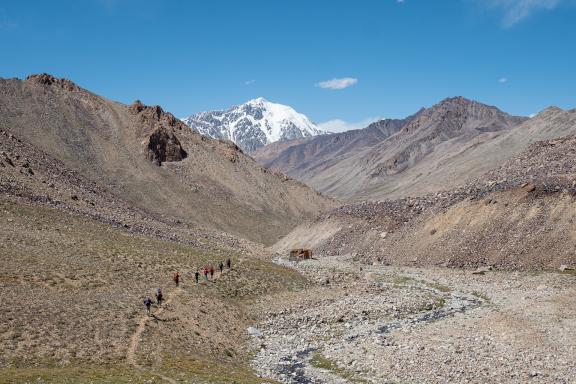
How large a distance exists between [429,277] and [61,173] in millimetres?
79765

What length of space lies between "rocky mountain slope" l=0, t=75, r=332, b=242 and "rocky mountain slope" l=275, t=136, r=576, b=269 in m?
44.1

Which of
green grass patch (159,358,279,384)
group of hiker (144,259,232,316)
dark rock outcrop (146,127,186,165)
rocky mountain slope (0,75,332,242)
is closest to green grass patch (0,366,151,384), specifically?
green grass patch (159,358,279,384)

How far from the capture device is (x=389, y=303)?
5447 cm

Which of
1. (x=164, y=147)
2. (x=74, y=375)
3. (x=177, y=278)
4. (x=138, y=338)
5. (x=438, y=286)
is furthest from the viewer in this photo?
(x=164, y=147)

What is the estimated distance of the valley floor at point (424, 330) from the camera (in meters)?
33.4

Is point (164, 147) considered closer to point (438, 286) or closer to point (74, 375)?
point (438, 286)

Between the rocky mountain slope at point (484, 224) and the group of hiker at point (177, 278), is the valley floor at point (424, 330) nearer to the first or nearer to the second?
the rocky mountain slope at point (484, 224)

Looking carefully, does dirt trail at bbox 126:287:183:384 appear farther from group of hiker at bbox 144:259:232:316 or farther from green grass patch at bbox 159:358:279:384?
green grass patch at bbox 159:358:279:384

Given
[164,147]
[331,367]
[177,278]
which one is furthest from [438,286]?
[164,147]

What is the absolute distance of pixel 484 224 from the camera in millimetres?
77688

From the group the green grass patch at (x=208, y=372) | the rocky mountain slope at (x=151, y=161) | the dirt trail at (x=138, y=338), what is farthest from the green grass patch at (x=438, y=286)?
the rocky mountain slope at (x=151, y=161)

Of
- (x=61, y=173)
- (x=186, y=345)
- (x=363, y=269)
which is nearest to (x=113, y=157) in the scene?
(x=61, y=173)

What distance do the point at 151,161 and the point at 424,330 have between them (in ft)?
406

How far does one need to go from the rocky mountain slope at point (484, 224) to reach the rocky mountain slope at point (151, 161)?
44.1m
